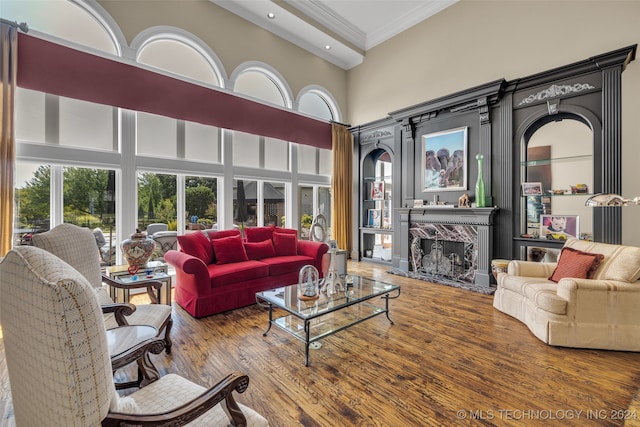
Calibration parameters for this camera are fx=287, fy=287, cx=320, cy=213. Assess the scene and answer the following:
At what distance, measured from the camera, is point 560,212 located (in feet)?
13.7

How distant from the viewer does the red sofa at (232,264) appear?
3391mm

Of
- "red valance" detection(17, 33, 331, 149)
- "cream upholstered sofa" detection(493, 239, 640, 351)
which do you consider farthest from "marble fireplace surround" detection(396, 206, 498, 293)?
"red valance" detection(17, 33, 331, 149)

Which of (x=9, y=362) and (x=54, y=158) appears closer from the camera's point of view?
(x=9, y=362)

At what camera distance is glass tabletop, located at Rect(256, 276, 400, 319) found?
2553 millimetres

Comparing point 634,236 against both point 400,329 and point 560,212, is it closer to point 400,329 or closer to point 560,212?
point 560,212

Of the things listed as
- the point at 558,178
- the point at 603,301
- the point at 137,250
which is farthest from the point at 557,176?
the point at 137,250

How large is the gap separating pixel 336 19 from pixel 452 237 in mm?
4975

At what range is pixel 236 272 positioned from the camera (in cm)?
366

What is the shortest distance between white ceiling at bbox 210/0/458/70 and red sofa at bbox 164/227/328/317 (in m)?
4.03

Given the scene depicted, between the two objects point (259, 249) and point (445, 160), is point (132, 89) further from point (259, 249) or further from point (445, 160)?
point (445, 160)

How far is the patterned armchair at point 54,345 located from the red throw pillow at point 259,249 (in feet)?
11.4

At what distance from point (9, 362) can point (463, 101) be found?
5.82 metres

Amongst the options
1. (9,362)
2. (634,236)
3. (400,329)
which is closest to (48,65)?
(9,362)

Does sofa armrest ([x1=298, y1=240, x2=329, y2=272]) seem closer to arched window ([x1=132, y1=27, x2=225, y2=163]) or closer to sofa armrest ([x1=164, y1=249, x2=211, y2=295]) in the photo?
sofa armrest ([x1=164, y1=249, x2=211, y2=295])
